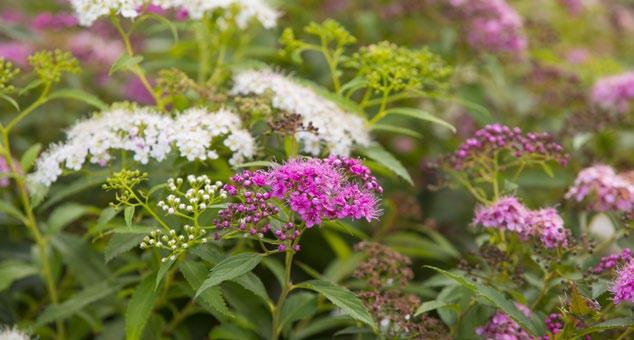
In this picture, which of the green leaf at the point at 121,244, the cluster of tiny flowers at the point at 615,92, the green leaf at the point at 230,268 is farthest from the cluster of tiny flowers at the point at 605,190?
the green leaf at the point at 121,244

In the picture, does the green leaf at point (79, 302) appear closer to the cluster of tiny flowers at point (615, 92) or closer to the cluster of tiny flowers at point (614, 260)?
the cluster of tiny flowers at point (614, 260)

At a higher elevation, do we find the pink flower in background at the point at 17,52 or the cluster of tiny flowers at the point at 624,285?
the cluster of tiny flowers at the point at 624,285

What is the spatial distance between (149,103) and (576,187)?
1.99 metres

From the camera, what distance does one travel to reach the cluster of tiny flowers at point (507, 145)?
2203mm

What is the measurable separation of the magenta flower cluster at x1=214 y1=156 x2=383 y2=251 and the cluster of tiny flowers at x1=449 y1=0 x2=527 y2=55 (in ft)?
5.21

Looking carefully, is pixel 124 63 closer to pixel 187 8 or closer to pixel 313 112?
pixel 187 8

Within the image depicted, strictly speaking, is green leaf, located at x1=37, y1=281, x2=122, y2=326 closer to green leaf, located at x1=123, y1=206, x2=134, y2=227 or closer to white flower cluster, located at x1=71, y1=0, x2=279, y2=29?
green leaf, located at x1=123, y1=206, x2=134, y2=227

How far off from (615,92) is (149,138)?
2.03m

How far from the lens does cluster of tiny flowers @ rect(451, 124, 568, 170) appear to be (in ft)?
7.23

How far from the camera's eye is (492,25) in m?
3.12

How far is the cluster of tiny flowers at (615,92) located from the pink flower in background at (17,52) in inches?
98.3

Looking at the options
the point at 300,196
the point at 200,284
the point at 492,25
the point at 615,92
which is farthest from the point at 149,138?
the point at 615,92

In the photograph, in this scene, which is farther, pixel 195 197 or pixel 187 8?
pixel 187 8

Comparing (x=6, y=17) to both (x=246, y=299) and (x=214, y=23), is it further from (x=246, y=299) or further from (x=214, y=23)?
(x=246, y=299)
